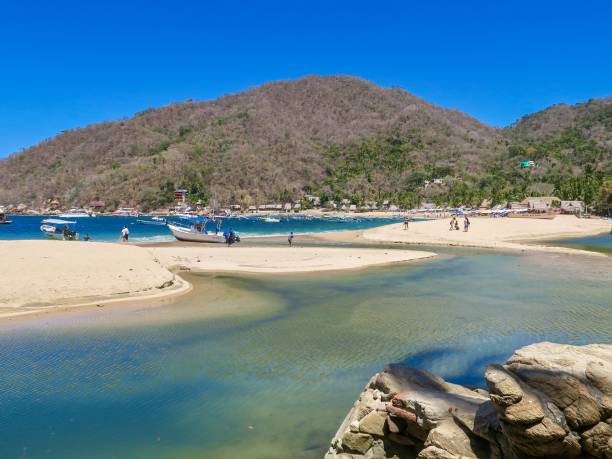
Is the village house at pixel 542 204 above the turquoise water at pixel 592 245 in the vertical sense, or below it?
above

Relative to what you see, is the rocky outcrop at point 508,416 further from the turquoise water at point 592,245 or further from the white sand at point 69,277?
the turquoise water at point 592,245

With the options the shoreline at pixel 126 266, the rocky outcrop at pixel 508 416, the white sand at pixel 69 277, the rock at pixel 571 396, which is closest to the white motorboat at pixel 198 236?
the shoreline at pixel 126 266

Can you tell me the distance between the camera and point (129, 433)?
8906 millimetres

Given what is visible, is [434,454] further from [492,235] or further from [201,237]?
[492,235]

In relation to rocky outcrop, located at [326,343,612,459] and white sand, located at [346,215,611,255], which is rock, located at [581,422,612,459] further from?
white sand, located at [346,215,611,255]

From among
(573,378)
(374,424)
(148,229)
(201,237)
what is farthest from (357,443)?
(148,229)

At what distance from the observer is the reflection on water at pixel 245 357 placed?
880 centimetres

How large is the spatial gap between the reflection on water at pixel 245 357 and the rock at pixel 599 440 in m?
4.29

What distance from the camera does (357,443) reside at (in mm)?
7422

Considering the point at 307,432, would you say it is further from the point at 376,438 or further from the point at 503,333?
the point at 503,333

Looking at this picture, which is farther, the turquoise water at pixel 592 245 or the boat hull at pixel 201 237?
the boat hull at pixel 201 237

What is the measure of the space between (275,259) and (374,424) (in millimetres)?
28422

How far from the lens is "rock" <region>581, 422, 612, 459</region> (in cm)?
562

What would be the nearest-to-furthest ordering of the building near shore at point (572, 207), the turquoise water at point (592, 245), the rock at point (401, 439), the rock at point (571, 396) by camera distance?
the rock at point (571, 396)
the rock at point (401, 439)
the turquoise water at point (592, 245)
the building near shore at point (572, 207)
